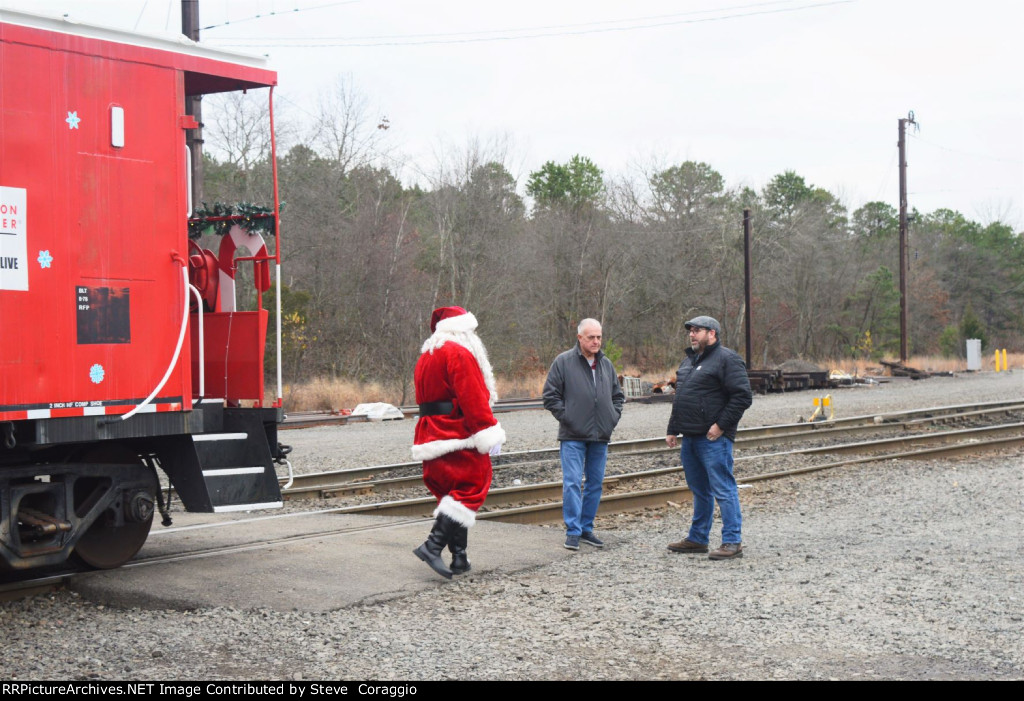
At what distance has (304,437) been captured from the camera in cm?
1908

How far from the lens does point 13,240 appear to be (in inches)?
247

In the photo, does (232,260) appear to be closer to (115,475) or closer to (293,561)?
(115,475)

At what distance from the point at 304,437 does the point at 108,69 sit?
41.9 ft

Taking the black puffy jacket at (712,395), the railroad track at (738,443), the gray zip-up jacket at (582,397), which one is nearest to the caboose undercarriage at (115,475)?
the gray zip-up jacket at (582,397)

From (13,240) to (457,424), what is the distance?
121 inches

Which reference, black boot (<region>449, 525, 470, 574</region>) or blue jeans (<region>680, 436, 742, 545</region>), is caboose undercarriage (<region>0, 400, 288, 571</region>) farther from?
blue jeans (<region>680, 436, 742, 545</region>)

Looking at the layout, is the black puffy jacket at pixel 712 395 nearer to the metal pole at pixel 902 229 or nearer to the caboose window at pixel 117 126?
the caboose window at pixel 117 126

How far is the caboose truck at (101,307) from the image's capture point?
20.9 feet

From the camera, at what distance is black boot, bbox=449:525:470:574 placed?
740 centimetres

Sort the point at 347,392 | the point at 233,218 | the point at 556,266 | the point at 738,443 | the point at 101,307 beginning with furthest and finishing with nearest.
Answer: the point at 556,266 → the point at 347,392 → the point at 738,443 → the point at 233,218 → the point at 101,307

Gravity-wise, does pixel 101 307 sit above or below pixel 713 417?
above

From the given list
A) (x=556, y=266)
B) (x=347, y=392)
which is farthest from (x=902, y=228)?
(x=347, y=392)
